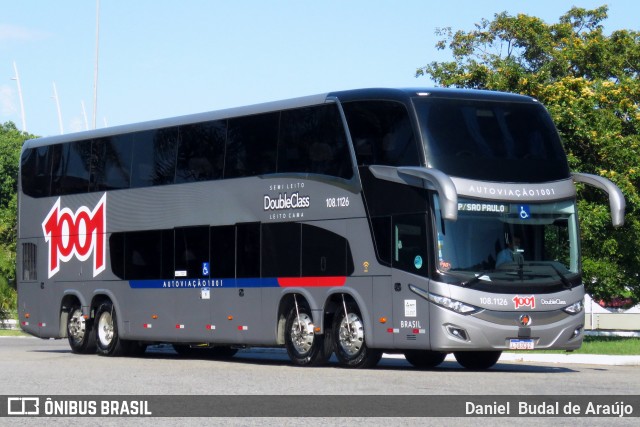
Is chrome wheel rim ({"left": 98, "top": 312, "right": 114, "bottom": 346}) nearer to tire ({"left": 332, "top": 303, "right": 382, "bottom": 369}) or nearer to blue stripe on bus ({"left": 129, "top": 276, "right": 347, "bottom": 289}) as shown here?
blue stripe on bus ({"left": 129, "top": 276, "right": 347, "bottom": 289})

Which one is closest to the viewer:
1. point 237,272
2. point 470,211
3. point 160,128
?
point 470,211

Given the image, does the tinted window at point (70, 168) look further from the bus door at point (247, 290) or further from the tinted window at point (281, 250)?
the tinted window at point (281, 250)

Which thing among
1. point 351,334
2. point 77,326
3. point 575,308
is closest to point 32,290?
point 77,326

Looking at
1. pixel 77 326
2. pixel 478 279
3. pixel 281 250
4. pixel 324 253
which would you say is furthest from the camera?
pixel 77 326

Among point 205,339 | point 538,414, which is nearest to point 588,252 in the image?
point 205,339

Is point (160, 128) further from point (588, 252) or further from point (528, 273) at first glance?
point (588, 252)

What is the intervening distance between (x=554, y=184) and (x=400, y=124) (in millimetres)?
2595

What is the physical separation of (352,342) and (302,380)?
11.8 ft

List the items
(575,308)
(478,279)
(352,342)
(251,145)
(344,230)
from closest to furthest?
(478,279), (575,308), (352,342), (344,230), (251,145)

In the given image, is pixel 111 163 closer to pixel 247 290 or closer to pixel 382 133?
pixel 247 290

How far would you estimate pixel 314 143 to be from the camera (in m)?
22.2

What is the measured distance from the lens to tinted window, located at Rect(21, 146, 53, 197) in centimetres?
2933

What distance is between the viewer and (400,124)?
20484 mm

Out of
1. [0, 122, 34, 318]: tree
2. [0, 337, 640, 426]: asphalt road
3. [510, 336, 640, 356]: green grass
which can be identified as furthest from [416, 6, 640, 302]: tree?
[0, 122, 34, 318]: tree
